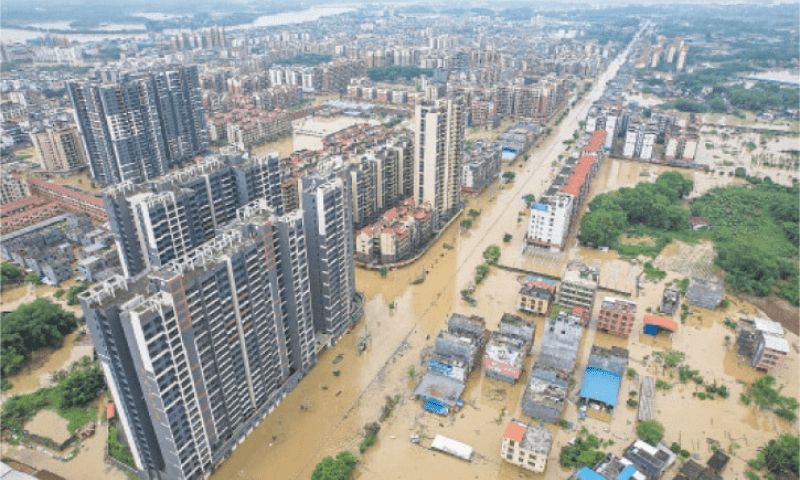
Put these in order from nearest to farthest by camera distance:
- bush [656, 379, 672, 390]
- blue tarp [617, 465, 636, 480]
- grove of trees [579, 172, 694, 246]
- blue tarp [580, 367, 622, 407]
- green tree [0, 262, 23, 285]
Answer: blue tarp [617, 465, 636, 480] → blue tarp [580, 367, 622, 407] → bush [656, 379, 672, 390] → green tree [0, 262, 23, 285] → grove of trees [579, 172, 694, 246]

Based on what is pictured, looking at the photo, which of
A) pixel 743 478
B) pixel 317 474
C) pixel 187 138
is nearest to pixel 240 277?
pixel 317 474

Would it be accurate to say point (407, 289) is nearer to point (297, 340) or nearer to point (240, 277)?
point (297, 340)

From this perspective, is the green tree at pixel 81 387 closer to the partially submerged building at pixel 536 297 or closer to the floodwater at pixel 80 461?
the floodwater at pixel 80 461

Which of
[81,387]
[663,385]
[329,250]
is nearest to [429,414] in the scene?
[329,250]

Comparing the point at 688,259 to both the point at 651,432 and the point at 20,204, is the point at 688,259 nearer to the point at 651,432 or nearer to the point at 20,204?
the point at 651,432

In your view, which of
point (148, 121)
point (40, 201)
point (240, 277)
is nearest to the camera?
point (240, 277)

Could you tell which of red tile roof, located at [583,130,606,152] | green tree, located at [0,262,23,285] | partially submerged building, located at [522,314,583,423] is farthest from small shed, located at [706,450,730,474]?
green tree, located at [0,262,23,285]

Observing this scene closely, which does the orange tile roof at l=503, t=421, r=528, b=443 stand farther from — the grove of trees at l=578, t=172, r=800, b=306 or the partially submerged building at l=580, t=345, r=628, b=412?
the grove of trees at l=578, t=172, r=800, b=306
